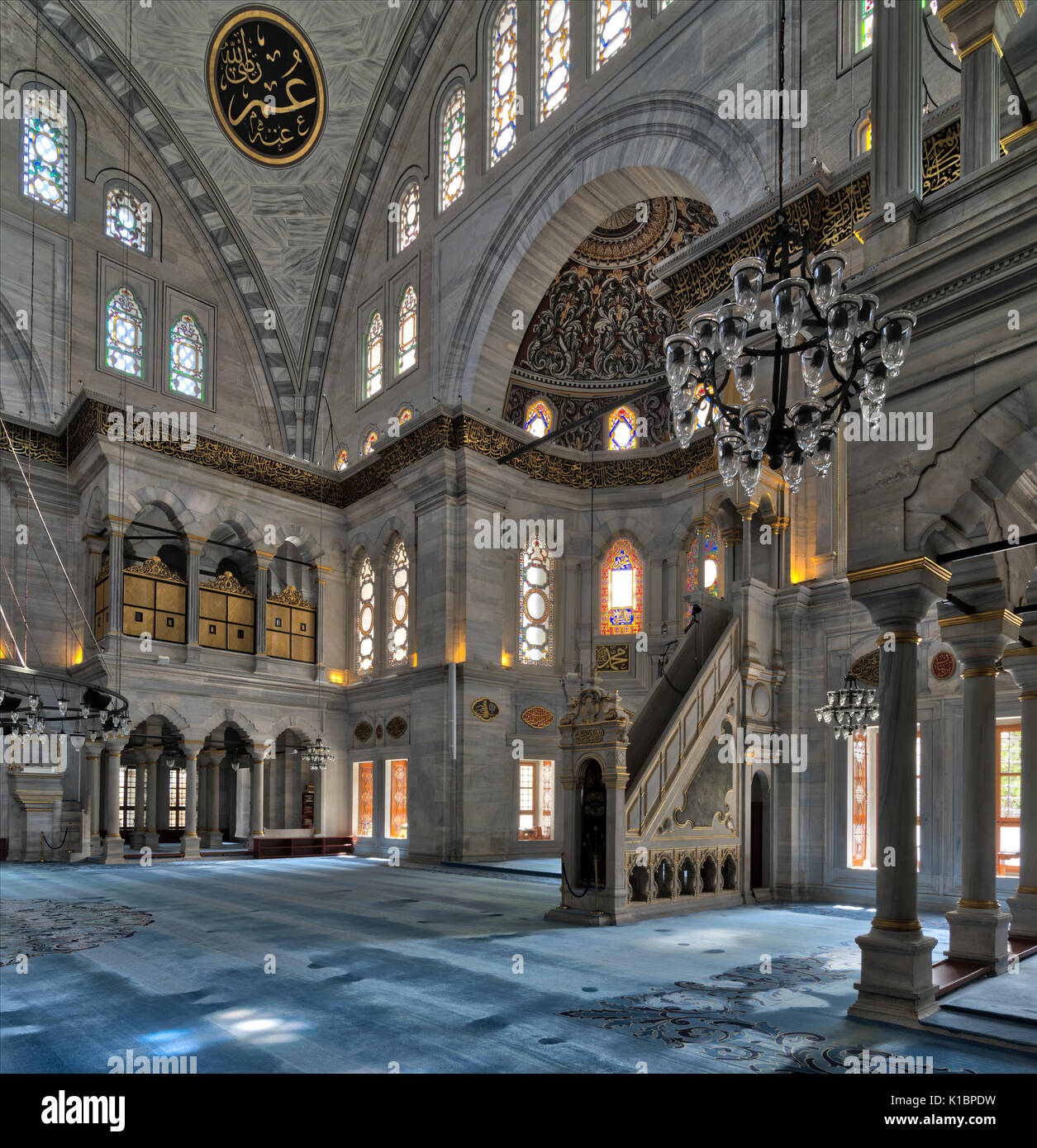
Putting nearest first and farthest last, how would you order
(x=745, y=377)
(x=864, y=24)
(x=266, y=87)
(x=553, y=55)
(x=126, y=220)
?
(x=745, y=377) → (x=864, y=24) → (x=553, y=55) → (x=126, y=220) → (x=266, y=87)

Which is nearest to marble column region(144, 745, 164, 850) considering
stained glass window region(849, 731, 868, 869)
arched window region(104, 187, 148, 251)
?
arched window region(104, 187, 148, 251)

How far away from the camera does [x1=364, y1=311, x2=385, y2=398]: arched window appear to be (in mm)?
20078

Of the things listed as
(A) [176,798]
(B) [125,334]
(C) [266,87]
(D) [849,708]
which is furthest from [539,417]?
(A) [176,798]

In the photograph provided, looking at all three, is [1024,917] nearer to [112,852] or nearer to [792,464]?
[792,464]

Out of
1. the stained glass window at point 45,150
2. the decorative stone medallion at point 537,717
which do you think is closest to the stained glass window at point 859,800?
the decorative stone medallion at point 537,717

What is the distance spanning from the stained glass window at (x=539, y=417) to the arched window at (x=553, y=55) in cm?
516

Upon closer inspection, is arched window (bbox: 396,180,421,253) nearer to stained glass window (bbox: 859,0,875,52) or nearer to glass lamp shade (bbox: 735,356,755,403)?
stained glass window (bbox: 859,0,875,52)

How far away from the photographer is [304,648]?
19.3 m

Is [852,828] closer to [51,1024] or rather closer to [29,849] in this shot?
[51,1024]

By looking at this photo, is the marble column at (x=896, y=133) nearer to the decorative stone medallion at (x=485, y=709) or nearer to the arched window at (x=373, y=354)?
the decorative stone medallion at (x=485, y=709)

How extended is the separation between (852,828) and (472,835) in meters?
7.03

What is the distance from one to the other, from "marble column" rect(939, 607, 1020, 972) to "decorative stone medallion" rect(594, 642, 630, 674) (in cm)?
1095

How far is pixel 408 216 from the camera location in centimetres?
1980

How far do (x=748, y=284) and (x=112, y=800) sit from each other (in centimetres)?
1438
